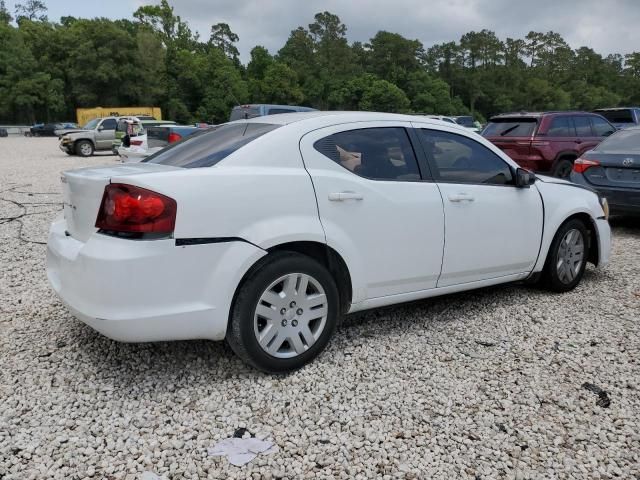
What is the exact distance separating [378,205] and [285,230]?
0.72 meters

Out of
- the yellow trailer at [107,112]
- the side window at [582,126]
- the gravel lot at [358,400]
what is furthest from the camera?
the yellow trailer at [107,112]

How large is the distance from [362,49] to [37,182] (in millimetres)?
89230

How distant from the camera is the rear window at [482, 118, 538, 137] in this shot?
34.0ft

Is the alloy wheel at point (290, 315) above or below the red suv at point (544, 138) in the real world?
below

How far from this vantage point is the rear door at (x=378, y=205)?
3330mm

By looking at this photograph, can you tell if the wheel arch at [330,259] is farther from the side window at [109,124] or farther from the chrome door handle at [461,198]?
the side window at [109,124]

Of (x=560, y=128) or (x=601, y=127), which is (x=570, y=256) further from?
(x=601, y=127)

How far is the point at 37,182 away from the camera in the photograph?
40.6 feet

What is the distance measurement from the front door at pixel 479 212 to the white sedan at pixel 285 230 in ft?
0.04

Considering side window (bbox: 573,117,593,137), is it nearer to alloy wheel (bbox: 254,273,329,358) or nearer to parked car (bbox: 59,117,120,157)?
alloy wheel (bbox: 254,273,329,358)

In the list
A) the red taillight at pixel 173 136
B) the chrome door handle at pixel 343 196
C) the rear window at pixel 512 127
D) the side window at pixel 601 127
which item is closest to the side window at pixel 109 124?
the red taillight at pixel 173 136

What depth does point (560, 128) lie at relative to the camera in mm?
10492

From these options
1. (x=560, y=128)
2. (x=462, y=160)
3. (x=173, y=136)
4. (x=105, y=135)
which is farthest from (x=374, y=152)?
(x=105, y=135)

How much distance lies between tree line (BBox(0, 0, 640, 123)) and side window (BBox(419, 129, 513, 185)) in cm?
6328
